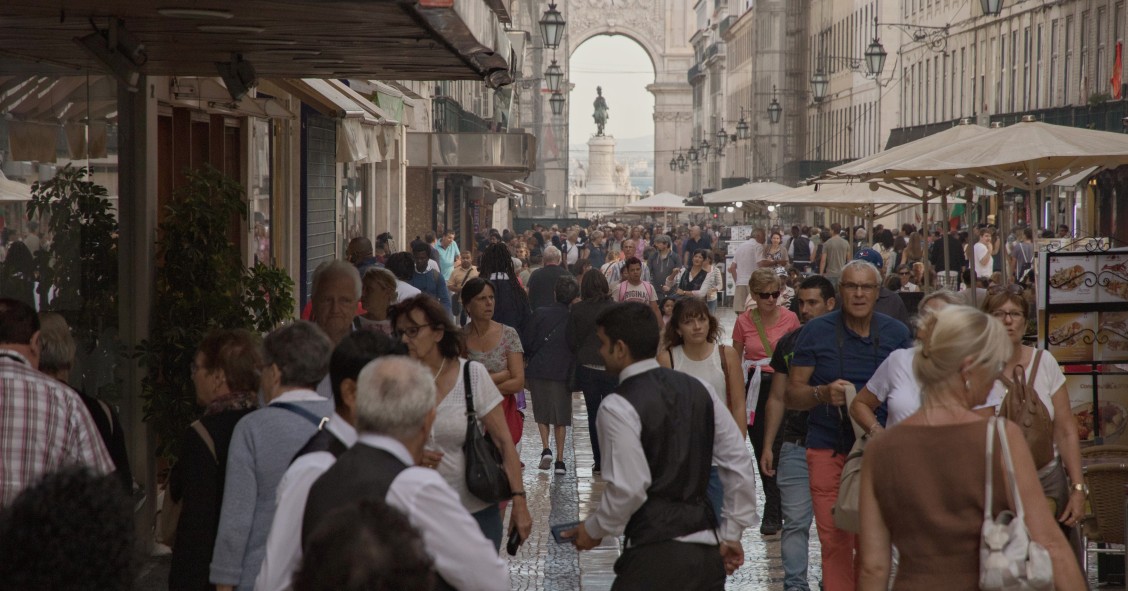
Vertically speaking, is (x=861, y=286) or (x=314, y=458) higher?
(x=861, y=286)

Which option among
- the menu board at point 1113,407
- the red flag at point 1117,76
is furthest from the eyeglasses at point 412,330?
the red flag at point 1117,76

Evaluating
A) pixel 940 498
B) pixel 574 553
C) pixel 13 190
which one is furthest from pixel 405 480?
pixel 574 553

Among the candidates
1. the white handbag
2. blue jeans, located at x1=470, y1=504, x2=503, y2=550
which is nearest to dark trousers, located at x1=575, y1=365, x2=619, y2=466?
blue jeans, located at x1=470, y1=504, x2=503, y2=550

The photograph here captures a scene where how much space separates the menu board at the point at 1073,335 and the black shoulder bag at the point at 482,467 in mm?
4377

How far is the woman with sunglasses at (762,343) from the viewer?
9.30m

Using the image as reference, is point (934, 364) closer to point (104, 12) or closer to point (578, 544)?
point (578, 544)

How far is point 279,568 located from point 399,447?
1.42 ft

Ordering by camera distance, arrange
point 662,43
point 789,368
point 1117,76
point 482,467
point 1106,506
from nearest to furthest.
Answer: point 482,467 → point 1106,506 → point 789,368 → point 1117,76 → point 662,43

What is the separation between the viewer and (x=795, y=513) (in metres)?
7.44

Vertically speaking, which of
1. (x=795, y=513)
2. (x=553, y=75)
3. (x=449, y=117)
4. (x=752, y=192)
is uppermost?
(x=553, y=75)

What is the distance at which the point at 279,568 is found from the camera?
12.3 ft

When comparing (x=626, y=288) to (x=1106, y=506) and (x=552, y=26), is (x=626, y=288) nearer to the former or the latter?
(x=1106, y=506)

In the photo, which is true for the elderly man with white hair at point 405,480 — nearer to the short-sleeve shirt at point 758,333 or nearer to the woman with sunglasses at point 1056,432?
the woman with sunglasses at point 1056,432

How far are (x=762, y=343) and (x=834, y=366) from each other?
8.16 ft
